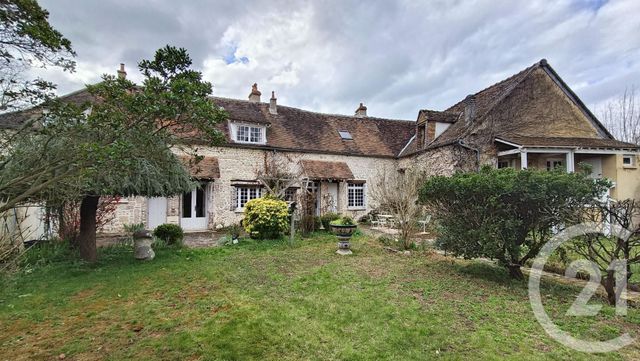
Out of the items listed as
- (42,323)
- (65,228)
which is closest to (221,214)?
(65,228)

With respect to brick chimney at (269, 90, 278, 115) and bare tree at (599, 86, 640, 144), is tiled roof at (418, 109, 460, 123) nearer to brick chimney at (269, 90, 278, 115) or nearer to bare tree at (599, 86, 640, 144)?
brick chimney at (269, 90, 278, 115)

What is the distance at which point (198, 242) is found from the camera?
11.1 m

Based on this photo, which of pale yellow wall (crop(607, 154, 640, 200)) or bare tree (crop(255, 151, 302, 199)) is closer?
pale yellow wall (crop(607, 154, 640, 200))

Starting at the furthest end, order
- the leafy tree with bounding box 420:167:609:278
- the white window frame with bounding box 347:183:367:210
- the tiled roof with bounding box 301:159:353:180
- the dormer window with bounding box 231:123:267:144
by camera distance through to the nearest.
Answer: the white window frame with bounding box 347:183:367:210 < the tiled roof with bounding box 301:159:353:180 < the dormer window with bounding box 231:123:267:144 < the leafy tree with bounding box 420:167:609:278

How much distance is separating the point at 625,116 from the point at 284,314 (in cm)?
3011

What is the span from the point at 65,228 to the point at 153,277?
4711 millimetres

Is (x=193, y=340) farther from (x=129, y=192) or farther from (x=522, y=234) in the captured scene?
(x=522, y=234)

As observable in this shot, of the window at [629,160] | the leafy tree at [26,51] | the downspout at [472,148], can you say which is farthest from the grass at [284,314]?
the window at [629,160]

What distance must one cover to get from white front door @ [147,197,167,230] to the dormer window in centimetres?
480

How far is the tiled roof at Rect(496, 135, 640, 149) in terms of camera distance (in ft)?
41.2

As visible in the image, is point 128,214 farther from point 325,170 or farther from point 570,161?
point 570,161

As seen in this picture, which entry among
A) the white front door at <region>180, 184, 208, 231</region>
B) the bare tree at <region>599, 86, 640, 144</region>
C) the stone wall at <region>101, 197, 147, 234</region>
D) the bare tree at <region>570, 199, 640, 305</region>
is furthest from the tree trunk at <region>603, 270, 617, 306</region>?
the bare tree at <region>599, 86, 640, 144</region>

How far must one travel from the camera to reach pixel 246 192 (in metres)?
15.6

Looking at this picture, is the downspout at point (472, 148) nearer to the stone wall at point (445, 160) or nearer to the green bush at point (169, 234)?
the stone wall at point (445, 160)
